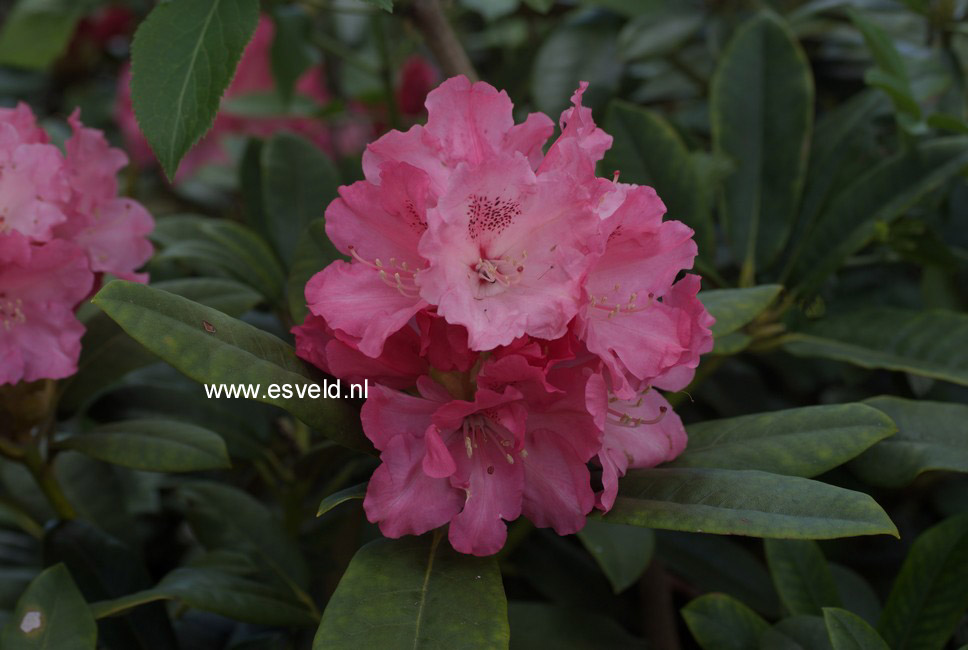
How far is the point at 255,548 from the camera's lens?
1.06 metres

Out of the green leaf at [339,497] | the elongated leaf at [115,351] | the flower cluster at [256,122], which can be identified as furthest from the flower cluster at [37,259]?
the flower cluster at [256,122]

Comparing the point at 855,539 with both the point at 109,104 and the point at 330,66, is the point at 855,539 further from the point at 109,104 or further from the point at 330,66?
the point at 109,104

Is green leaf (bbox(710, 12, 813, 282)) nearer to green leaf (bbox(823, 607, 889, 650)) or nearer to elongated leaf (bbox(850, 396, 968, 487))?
elongated leaf (bbox(850, 396, 968, 487))

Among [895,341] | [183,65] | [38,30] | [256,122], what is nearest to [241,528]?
[183,65]

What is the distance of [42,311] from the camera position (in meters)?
0.88

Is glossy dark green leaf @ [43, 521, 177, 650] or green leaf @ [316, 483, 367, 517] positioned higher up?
green leaf @ [316, 483, 367, 517]

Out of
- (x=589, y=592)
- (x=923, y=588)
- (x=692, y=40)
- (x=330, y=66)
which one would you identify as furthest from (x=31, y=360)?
(x=330, y=66)

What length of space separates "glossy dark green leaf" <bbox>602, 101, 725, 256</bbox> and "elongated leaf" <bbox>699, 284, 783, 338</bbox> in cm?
19

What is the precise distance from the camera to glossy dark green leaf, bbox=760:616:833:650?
0.82m

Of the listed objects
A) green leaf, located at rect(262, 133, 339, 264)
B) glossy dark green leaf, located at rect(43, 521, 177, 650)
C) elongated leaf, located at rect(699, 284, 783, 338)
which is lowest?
glossy dark green leaf, located at rect(43, 521, 177, 650)

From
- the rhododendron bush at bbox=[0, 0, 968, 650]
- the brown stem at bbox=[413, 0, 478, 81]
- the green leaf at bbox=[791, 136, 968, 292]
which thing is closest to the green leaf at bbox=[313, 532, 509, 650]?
the rhododendron bush at bbox=[0, 0, 968, 650]

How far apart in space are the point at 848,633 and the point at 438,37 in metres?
0.91

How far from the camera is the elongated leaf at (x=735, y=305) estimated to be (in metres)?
0.89

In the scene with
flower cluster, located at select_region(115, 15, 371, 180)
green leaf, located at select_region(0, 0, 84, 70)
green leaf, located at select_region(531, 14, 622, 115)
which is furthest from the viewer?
flower cluster, located at select_region(115, 15, 371, 180)
